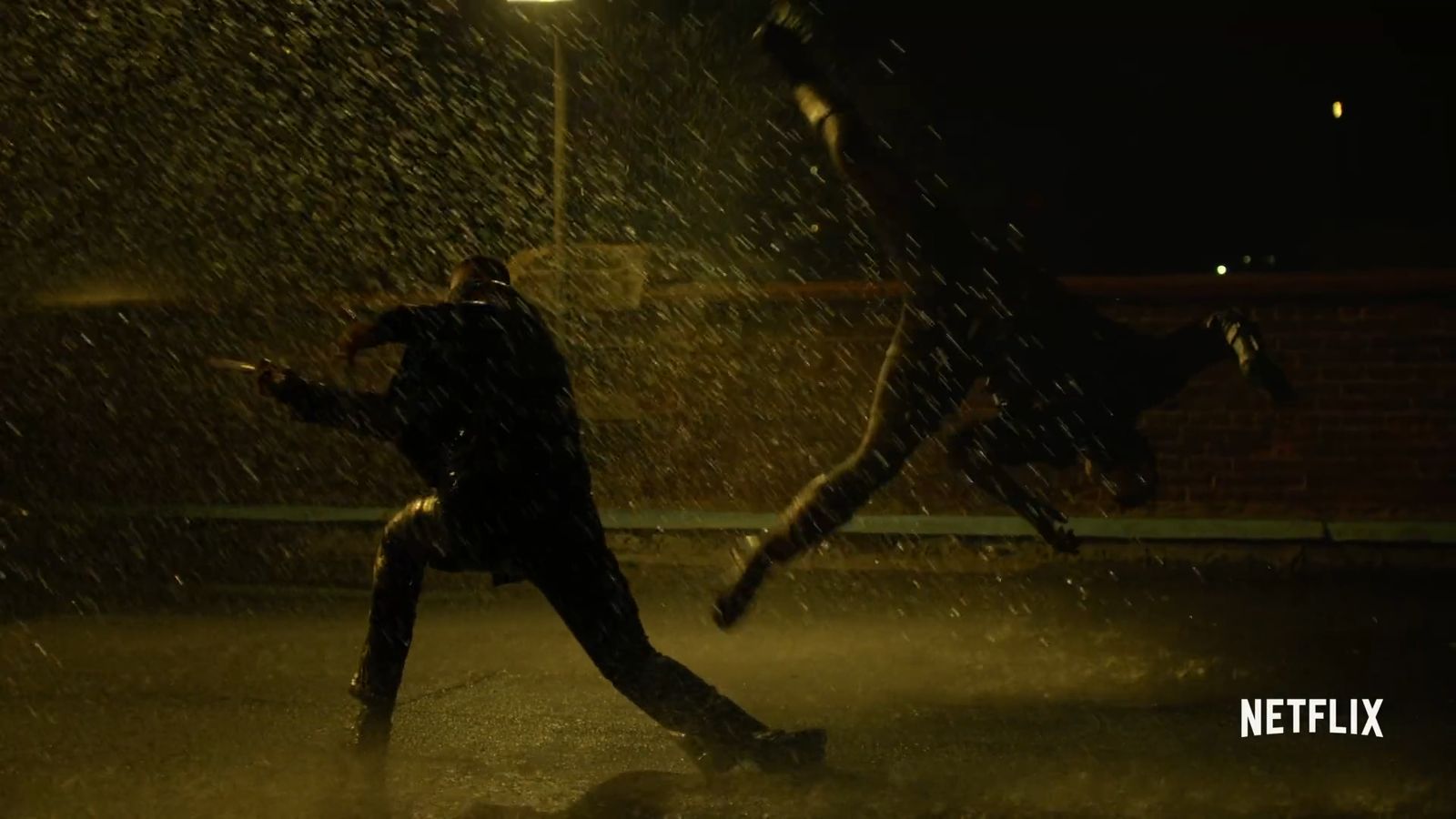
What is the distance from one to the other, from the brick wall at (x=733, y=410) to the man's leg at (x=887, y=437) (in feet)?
12.9

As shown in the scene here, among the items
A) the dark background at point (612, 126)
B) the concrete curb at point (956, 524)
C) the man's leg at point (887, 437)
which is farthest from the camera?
the dark background at point (612, 126)

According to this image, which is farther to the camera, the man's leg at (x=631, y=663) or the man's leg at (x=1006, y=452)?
the man's leg at (x=1006, y=452)

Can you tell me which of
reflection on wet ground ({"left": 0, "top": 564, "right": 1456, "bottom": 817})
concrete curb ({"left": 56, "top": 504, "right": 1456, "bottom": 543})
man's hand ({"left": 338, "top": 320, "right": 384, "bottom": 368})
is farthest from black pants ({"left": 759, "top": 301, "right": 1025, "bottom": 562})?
concrete curb ({"left": 56, "top": 504, "right": 1456, "bottom": 543})

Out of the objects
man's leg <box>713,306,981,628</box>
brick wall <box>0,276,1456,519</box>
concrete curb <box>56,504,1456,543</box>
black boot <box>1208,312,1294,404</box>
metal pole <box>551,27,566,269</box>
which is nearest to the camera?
black boot <box>1208,312,1294,404</box>

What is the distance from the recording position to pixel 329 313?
12.3 meters

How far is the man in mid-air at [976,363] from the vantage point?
279 inches

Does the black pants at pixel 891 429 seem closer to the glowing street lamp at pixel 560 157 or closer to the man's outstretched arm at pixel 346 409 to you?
the man's outstretched arm at pixel 346 409

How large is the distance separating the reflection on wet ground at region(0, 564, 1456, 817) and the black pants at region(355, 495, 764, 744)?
0.24m

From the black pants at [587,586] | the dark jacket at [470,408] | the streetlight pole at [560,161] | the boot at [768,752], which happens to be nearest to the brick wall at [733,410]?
the streetlight pole at [560,161]

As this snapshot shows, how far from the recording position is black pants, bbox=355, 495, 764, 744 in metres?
5.51

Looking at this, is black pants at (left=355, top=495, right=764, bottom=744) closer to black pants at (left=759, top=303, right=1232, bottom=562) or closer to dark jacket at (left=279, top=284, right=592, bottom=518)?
dark jacket at (left=279, top=284, right=592, bottom=518)

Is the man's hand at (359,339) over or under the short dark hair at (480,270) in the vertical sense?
under

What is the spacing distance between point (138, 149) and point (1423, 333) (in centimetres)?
1158

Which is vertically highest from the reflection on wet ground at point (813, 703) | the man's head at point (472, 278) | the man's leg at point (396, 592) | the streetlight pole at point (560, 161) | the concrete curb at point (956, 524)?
the streetlight pole at point (560, 161)
